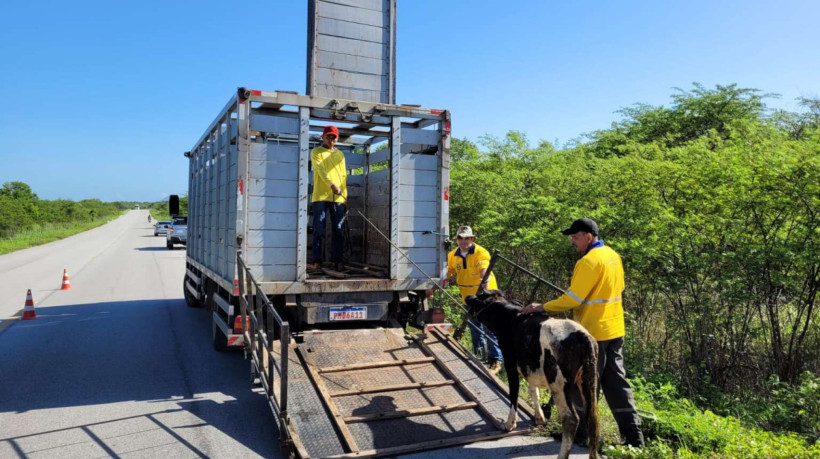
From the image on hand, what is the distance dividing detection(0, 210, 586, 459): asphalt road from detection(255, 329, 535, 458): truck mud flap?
267 millimetres

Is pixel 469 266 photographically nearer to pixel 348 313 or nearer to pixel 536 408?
pixel 348 313

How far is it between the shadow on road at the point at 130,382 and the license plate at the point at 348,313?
3.67 feet

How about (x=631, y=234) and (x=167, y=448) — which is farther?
(x=631, y=234)

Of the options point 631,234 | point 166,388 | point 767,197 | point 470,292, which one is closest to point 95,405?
point 166,388

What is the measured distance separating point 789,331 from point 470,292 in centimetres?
472

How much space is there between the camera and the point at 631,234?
27.7 feet

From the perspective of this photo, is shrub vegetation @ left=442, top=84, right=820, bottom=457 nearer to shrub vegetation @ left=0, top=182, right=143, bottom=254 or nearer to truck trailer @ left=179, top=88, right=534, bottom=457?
truck trailer @ left=179, top=88, right=534, bottom=457

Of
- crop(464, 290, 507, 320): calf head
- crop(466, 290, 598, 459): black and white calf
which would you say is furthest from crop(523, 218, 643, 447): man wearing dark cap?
crop(464, 290, 507, 320): calf head

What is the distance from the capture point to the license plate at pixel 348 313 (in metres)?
6.06

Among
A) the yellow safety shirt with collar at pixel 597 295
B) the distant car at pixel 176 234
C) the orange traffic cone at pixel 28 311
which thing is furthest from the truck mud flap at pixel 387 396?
the distant car at pixel 176 234

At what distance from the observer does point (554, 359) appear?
4.04 m

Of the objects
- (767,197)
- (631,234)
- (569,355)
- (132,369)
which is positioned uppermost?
(767,197)

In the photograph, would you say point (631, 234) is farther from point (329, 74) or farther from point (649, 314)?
point (329, 74)

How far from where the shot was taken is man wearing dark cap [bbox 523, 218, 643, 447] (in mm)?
4242
